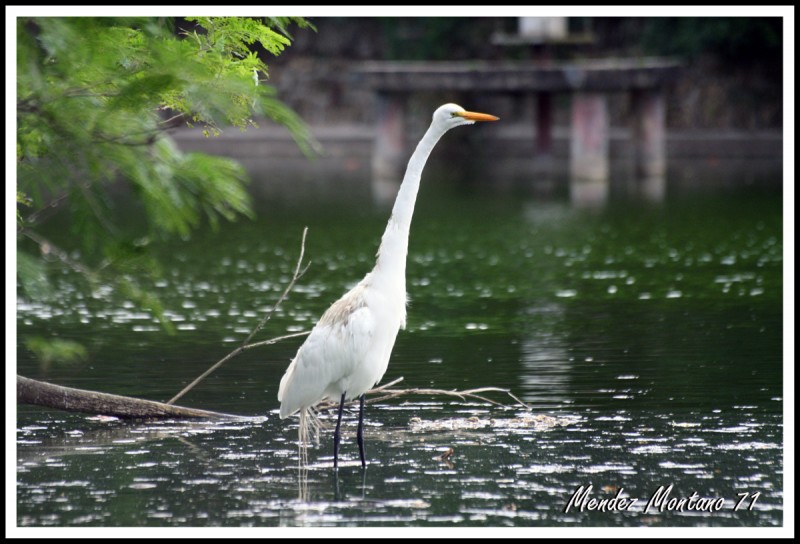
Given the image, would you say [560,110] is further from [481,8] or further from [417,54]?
[481,8]

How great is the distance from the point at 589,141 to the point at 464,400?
21590mm

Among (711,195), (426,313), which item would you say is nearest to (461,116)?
(426,313)

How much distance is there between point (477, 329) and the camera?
13.4 metres

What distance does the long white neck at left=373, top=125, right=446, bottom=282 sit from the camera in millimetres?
8078

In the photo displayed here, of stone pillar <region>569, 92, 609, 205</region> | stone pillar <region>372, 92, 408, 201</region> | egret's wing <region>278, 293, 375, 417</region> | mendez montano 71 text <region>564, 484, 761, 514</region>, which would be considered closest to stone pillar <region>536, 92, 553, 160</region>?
stone pillar <region>569, 92, 609, 205</region>

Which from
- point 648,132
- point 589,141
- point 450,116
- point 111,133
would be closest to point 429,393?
point 450,116

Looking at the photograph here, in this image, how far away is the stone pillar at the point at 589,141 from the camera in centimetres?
3047

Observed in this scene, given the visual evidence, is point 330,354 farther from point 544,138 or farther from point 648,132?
point 544,138

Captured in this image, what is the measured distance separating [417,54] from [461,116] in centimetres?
3689

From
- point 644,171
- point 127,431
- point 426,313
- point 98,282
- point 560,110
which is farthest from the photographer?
point 560,110

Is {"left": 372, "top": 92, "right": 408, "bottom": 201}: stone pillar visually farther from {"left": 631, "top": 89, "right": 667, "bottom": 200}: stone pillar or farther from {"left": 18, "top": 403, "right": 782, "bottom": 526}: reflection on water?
{"left": 18, "top": 403, "right": 782, "bottom": 526}: reflection on water

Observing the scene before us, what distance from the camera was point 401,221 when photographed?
26.7 feet

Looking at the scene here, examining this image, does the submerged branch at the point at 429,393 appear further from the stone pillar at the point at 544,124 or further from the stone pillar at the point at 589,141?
the stone pillar at the point at 544,124

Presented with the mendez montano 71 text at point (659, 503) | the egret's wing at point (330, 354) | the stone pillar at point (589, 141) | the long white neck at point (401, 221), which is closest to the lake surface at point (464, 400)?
the mendez montano 71 text at point (659, 503)
